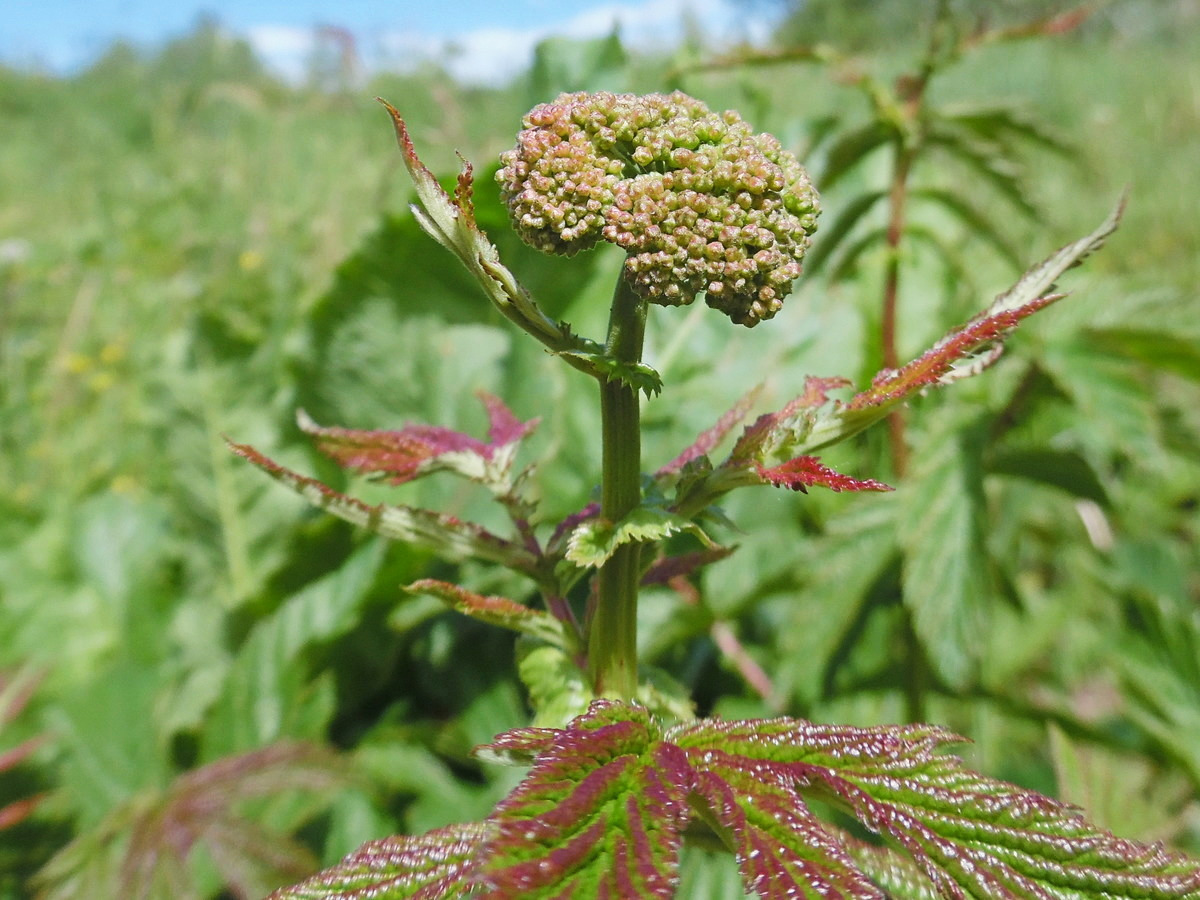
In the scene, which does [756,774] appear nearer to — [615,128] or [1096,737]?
[615,128]

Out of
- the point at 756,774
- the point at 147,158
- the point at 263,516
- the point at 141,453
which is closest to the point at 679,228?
the point at 756,774

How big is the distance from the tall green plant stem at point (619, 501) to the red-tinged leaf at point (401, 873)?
198 millimetres

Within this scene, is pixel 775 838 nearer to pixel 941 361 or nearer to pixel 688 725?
pixel 688 725

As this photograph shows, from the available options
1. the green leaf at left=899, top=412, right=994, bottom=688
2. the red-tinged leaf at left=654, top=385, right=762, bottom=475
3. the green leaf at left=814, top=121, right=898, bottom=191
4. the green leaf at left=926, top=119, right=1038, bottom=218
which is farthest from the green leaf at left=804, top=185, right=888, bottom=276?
the red-tinged leaf at left=654, top=385, right=762, bottom=475

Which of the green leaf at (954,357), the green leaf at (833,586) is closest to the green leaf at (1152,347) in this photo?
the green leaf at (833,586)

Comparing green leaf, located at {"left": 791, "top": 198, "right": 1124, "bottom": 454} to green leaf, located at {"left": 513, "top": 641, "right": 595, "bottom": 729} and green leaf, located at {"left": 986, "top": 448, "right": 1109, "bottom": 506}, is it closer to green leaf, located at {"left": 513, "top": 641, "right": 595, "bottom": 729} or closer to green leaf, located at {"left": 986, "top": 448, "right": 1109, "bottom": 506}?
green leaf, located at {"left": 513, "top": 641, "right": 595, "bottom": 729}

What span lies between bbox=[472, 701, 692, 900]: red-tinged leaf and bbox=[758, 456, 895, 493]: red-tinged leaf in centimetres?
22

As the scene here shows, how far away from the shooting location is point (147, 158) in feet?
24.1

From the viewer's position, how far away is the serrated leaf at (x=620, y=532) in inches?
30.0

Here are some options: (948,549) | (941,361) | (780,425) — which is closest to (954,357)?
(941,361)

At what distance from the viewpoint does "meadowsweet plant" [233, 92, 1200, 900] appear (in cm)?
65

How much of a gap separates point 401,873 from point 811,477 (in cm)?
43

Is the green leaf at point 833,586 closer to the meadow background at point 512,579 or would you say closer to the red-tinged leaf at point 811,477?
the meadow background at point 512,579

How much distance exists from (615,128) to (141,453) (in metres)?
2.71
